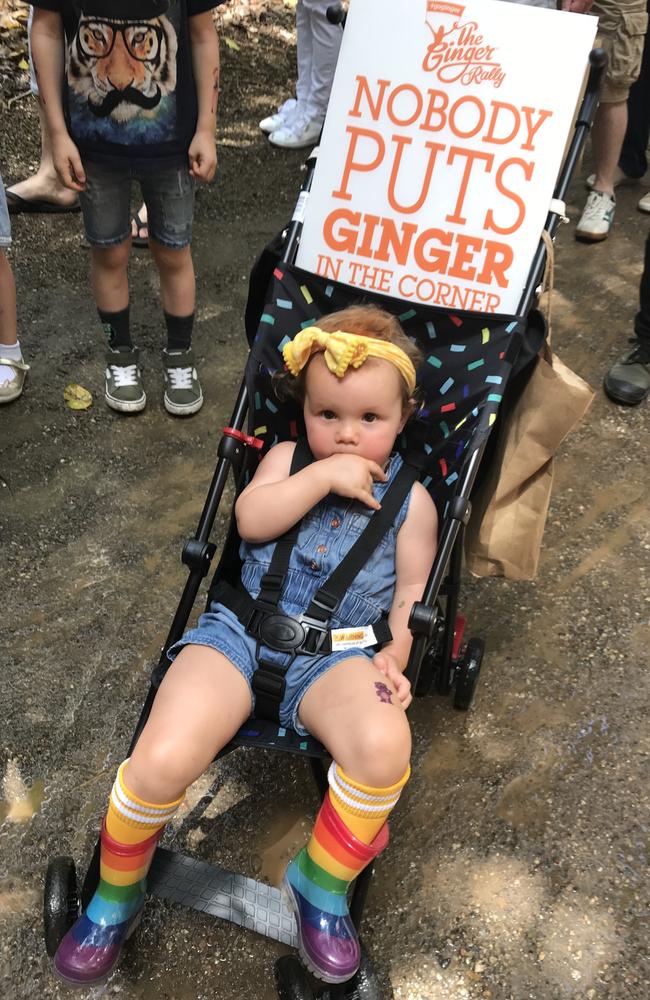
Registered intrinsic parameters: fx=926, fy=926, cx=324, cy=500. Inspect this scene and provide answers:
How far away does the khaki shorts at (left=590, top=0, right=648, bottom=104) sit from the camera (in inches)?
Result: 152

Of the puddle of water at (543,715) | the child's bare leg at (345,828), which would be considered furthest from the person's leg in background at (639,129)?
the child's bare leg at (345,828)

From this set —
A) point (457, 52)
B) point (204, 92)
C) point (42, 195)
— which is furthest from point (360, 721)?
point (42, 195)

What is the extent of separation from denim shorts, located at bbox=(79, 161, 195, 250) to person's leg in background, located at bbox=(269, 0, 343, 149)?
1.70 m

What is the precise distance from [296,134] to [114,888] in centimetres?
441

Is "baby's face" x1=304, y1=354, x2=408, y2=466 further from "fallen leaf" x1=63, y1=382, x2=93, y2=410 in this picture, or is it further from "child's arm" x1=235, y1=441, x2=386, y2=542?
"fallen leaf" x1=63, y1=382, x2=93, y2=410

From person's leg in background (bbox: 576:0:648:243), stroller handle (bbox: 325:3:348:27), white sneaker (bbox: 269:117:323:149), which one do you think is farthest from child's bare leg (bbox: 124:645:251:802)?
white sneaker (bbox: 269:117:323:149)

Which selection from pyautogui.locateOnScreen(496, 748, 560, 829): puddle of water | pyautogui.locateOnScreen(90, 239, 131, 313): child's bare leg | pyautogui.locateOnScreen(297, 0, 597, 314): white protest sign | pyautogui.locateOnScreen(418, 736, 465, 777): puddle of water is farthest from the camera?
pyautogui.locateOnScreen(90, 239, 131, 313): child's bare leg

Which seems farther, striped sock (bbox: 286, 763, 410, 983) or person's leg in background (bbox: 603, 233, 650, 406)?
person's leg in background (bbox: 603, 233, 650, 406)

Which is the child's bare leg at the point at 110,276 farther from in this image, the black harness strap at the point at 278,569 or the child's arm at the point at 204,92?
the black harness strap at the point at 278,569

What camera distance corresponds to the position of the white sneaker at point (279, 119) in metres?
5.23

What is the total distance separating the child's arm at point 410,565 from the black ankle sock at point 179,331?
5.11 ft

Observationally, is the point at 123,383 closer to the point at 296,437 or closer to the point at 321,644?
the point at 296,437

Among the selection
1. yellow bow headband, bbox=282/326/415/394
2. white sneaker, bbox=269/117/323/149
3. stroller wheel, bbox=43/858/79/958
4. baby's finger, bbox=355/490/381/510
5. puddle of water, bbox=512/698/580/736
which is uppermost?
yellow bow headband, bbox=282/326/415/394

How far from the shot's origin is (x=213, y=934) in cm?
198
